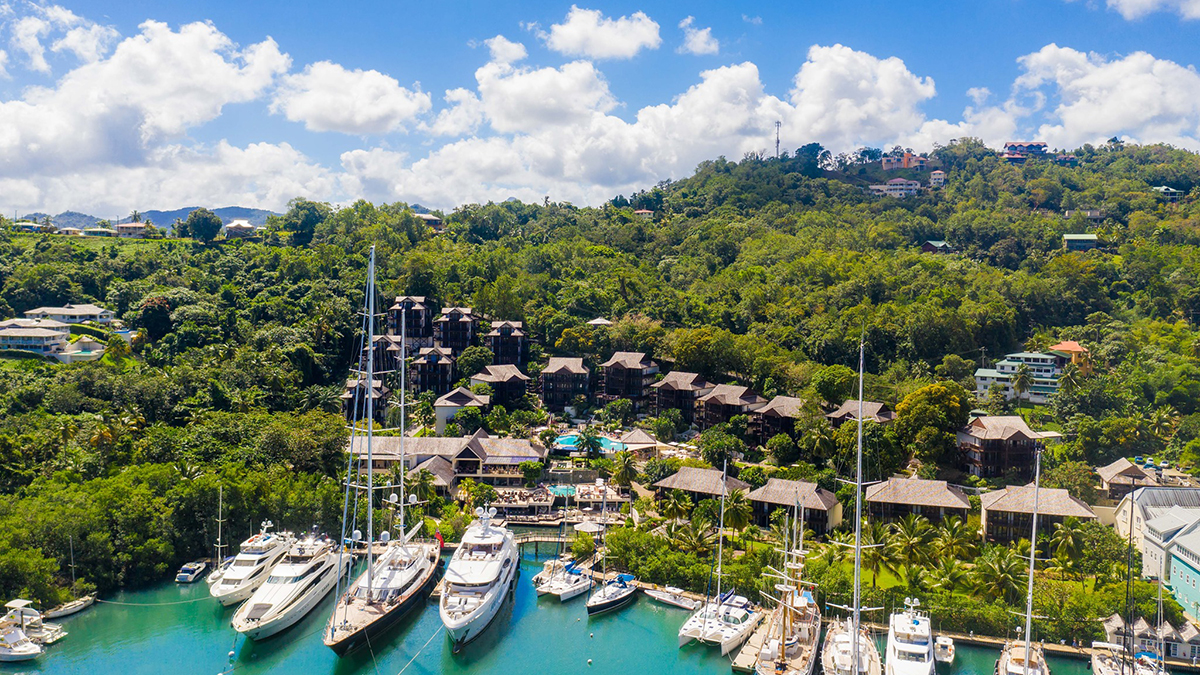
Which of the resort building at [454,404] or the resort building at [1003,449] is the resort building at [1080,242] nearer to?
the resort building at [1003,449]

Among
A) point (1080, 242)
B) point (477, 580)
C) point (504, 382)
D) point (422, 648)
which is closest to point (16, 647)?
point (422, 648)

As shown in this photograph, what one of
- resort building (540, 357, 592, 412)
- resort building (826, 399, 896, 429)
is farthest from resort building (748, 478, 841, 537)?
resort building (540, 357, 592, 412)

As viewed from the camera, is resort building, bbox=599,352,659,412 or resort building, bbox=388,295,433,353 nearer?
resort building, bbox=599,352,659,412

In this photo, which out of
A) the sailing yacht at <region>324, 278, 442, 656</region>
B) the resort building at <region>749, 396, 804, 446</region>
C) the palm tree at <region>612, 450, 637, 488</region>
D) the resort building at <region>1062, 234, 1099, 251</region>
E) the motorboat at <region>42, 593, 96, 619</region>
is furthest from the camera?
the resort building at <region>1062, 234, 1099, 251</region>

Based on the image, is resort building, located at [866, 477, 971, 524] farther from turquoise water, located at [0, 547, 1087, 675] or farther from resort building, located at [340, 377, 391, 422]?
resort building, located at [340, 377, 391, 422]

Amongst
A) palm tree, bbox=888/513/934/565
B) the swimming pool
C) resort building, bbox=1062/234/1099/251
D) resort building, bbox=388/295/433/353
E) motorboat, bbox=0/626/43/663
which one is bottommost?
motorboat, bbox=0/626/43/663

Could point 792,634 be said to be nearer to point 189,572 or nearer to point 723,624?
point 723,624

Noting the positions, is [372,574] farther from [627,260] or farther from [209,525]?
[627,260]

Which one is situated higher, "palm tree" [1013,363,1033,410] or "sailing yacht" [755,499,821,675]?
"palm tree" [1013,363,1033,410]

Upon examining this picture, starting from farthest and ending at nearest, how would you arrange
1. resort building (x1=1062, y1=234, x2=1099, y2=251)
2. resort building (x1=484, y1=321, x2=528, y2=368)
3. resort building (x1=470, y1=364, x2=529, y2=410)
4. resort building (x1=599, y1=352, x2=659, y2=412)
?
1. resort building (x1=1062, y1=234, x2=1099, y2=251)
2. resort building (x1=484, y1=321, x2=528, y2=368)
3. resort building (x1=599, y1=352, x2=659, y2=412)
4. resort building (x1=470, y1=364, x2=529, y2=410)
